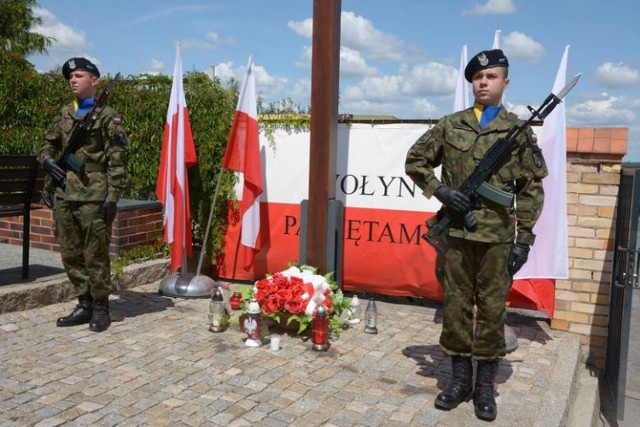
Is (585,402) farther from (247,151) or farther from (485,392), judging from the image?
(247,151)

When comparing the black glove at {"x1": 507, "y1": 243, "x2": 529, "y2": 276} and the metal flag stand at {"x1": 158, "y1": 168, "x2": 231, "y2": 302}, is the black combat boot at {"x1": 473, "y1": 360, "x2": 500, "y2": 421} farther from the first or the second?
the metal flag stand at {"x1": 158, "y1": 168, "x2": 231, "y2": 302}

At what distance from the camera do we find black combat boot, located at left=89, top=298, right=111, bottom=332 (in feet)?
15.0

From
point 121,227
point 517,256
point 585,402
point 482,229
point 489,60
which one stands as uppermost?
point 489,60

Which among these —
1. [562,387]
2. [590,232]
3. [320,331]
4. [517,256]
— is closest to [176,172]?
[320,331]

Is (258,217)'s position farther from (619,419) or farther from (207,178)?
(619,419)

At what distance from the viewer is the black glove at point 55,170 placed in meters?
4.48

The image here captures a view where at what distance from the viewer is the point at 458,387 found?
3.49 metres

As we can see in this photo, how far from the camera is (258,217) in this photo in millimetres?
5996

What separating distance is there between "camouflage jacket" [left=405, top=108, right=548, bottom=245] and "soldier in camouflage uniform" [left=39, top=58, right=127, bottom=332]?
2.41 meters

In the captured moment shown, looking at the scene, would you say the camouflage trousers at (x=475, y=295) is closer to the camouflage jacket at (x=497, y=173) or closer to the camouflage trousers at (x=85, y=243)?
the camouflage jacket at (x=497, y=173)

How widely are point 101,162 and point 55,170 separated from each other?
1.10 ft

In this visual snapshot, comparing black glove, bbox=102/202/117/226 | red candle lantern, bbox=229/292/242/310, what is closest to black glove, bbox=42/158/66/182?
black glove, bbox=102/202/117/226

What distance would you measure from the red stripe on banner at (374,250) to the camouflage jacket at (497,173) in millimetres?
2096

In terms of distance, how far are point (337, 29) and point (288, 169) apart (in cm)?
159
